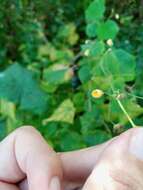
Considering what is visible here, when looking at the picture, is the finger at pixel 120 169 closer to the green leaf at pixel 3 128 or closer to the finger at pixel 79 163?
the finger at pixel 79 163

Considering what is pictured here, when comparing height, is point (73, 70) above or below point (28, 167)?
below

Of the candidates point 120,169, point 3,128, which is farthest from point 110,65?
point 120,169

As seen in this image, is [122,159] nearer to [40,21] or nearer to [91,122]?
[91,122]

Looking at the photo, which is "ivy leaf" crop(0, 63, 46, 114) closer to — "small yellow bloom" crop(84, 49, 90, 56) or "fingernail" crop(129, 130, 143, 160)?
"small yellow bloom" crop(84, 49, 90, 56)

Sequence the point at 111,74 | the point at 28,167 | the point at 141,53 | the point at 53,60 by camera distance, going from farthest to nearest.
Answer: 1. the point at 53,60
2. the point at 141,53
3. the point at 111,74
4. the point at 28,167

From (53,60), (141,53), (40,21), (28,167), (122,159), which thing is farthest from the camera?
(40,21)

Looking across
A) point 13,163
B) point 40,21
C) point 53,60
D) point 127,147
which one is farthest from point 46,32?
point 127,147
